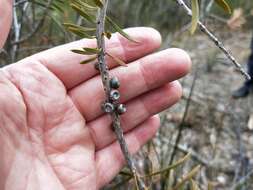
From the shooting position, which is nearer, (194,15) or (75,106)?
(194,15)

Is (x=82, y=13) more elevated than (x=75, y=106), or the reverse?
(x=82, y=13)

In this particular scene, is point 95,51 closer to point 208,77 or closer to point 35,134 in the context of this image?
point 35,134

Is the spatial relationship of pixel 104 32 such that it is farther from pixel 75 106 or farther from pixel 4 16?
pixel 75 106

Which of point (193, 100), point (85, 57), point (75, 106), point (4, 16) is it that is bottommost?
point (193, 100)

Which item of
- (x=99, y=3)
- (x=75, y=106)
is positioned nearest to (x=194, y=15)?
(x=99, y=3)

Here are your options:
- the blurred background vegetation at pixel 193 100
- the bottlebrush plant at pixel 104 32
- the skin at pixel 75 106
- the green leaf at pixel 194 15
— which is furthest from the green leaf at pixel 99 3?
the skin at pixel 75 106

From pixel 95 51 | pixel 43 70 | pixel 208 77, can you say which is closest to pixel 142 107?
pixel 43 70

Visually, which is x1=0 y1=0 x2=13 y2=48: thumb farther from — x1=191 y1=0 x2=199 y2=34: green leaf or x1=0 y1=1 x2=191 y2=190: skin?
x1=191 y1=0 x2=199 y2=34: green leaf

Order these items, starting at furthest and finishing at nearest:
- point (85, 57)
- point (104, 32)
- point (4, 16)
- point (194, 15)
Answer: point (85, 57) → point (4, 16) → point (104, 32) → point (194, 15)
